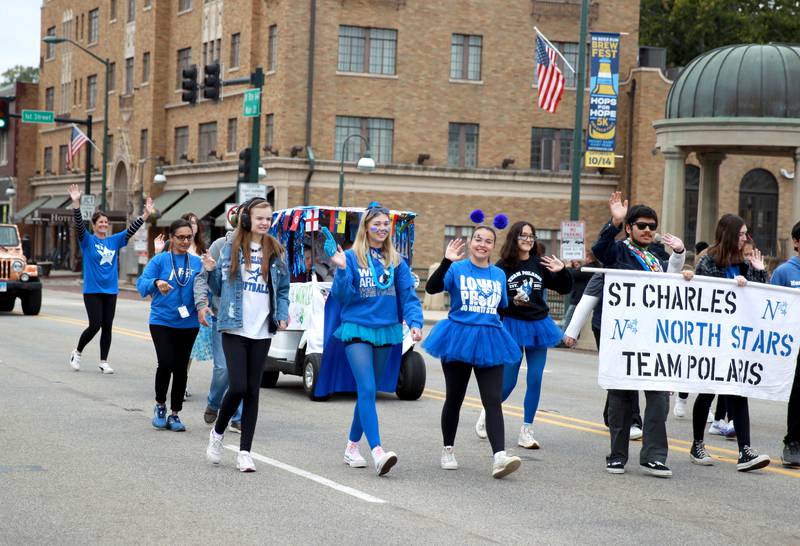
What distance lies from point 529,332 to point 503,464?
1.85 m

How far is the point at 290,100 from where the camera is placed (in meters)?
46.8

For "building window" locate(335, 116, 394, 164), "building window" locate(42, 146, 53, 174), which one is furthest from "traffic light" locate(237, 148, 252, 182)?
"building window" locate(42, 146, 53, 174)

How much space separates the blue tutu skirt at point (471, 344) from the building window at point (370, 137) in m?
38.7

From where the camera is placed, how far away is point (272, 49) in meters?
48.5

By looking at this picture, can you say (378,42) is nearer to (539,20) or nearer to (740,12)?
(539,20)

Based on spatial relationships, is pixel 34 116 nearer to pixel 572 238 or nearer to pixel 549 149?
pixel 549 149

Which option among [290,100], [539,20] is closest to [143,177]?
[290,100]

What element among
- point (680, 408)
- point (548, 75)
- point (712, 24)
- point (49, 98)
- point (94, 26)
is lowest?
point (680, 408)

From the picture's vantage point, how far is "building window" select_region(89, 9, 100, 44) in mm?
66188

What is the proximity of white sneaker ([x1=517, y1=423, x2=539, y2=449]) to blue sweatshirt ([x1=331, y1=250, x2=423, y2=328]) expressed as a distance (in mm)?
2031

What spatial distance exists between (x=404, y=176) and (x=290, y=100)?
514 centimetres

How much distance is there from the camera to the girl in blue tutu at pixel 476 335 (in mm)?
9352

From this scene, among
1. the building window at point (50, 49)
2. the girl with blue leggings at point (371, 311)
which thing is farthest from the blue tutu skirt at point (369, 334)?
the building window at point (50, 49)

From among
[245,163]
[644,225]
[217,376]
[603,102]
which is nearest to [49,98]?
[603,102]
